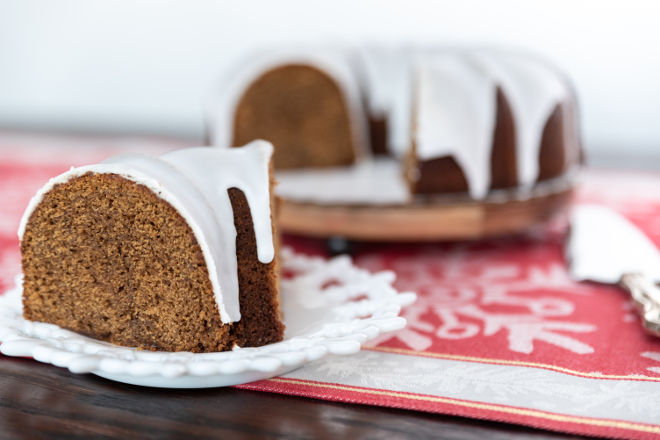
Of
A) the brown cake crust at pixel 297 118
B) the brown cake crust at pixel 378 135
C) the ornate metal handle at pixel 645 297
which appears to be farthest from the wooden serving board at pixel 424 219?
the brown cake crust at pixel 378 135

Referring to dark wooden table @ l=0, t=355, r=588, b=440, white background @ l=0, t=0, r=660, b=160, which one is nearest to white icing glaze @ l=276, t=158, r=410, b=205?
dark wooden table @ l=0, t=355, r=588, b=440

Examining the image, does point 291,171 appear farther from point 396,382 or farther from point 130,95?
point 130,95

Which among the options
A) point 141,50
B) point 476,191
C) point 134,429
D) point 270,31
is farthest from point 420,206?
point 141,50

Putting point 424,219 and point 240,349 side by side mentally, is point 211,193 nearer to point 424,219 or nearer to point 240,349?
point 240,349

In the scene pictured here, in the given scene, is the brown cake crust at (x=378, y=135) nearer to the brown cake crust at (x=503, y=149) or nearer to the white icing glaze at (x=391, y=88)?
the white icing glaze at (x=391, y=88)

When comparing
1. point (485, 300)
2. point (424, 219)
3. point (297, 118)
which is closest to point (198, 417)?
point (485, 300)

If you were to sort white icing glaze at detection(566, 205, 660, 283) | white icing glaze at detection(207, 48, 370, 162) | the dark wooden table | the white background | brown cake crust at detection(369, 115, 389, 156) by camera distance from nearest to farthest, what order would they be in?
the dark wooden table → white icing glaze at detection(566, 205, 660, 283) → white icing glaze at detection(207, 48, 370, 162) → brown cake crust at detection(369, 115, 389, 156) → the white background

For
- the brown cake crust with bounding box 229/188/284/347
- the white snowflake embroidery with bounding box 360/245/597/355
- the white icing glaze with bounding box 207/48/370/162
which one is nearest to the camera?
the brown cake crust with bounding box 229/188/284/347

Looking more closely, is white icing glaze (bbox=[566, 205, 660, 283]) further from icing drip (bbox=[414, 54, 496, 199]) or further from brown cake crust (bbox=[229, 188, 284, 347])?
brown cake crust (bbox=[229, 188, 284, 347])
